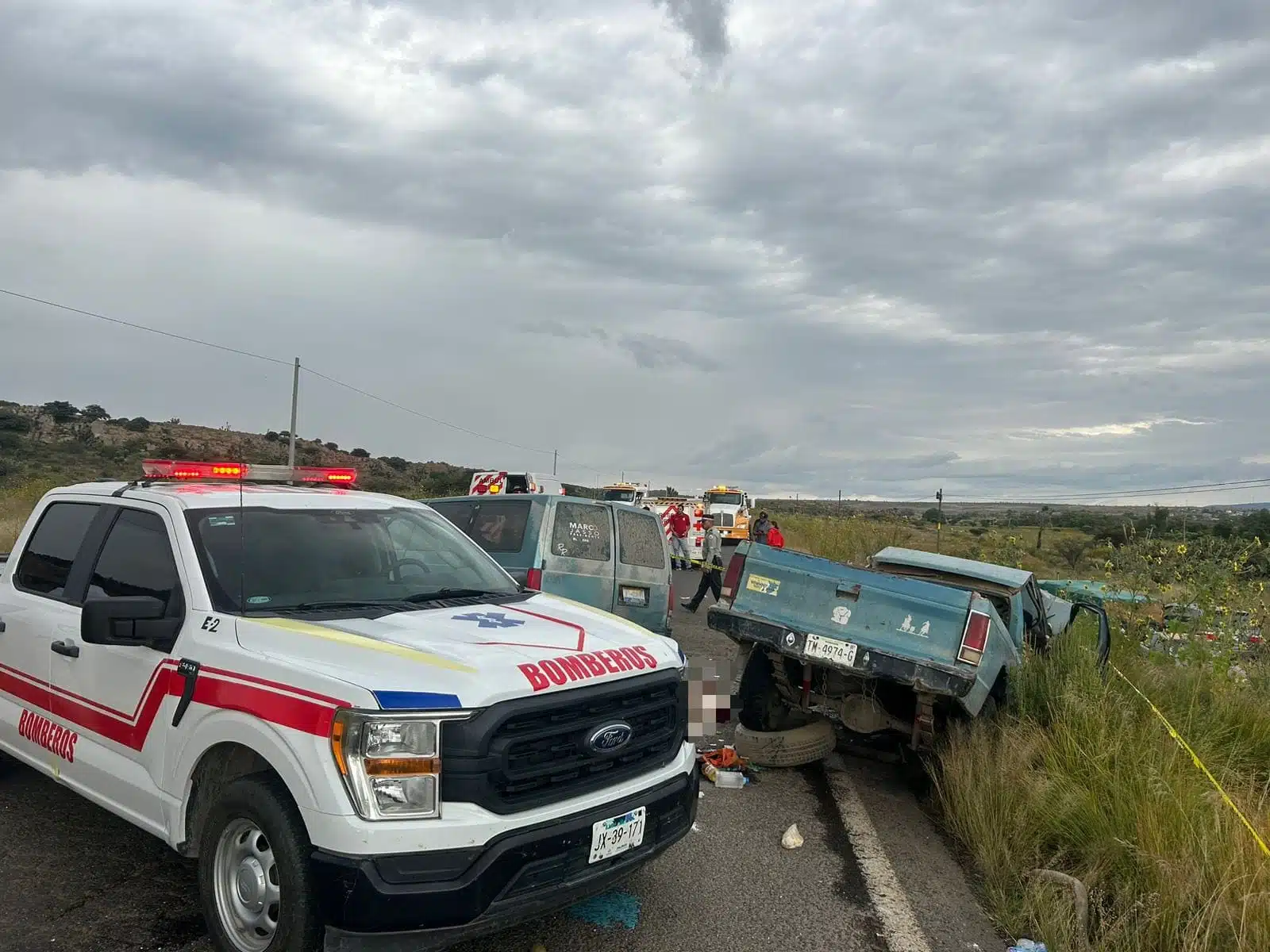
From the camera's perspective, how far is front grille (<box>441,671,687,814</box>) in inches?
127

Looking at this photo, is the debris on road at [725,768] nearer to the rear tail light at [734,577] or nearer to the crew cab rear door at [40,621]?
the rear tail light at [734,577]

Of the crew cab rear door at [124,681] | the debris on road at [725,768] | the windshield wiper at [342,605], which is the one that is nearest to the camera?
the crew cab rear door at [124,681]

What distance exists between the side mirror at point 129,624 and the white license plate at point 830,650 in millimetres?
3948

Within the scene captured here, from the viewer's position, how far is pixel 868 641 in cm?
624

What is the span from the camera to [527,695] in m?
3.39

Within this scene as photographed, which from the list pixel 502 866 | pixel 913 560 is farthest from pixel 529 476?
pixel 502 866

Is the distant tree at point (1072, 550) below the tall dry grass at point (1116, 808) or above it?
above

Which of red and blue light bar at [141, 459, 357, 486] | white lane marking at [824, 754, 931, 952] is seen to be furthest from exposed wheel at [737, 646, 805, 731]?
red and blue light bar at [141, 459, 357, 486]

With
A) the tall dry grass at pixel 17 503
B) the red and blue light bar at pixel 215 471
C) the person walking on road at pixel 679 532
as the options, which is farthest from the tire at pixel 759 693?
the tall dry grass at pixel 17 503

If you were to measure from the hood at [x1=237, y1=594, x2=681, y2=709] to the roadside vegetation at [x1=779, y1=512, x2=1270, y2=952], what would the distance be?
229 centimetres

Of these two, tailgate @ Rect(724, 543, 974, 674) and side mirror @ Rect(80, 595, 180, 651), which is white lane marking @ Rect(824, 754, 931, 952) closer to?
tailgate @ Rect(724, 543, 974, 674)

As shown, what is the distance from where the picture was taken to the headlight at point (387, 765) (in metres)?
3.11

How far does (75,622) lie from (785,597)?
14.3 ft

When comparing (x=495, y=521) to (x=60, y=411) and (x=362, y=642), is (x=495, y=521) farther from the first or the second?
(x=60, y=411)
